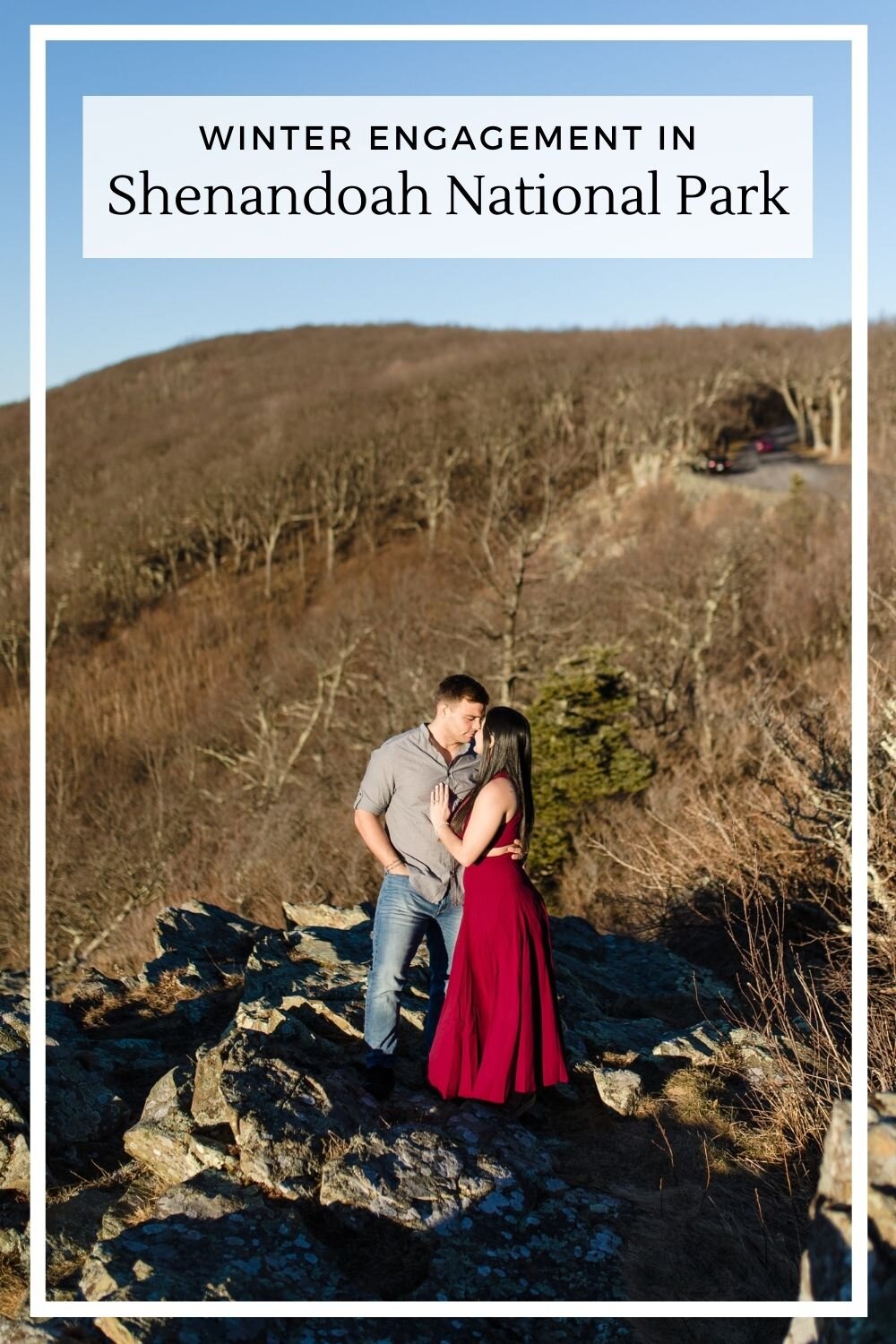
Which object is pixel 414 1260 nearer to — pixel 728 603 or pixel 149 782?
pixel 728 603

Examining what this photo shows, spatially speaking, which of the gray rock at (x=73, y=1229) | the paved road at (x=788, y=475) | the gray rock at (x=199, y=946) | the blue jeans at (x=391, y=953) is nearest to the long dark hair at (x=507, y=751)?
the blue jeans at (x=391, y=953)

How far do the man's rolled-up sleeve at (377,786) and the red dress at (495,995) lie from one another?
1.81 ft

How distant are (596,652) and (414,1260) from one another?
20837 millimetres

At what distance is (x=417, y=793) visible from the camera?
238 inches

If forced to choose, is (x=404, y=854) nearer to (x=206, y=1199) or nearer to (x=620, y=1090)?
(x=620, y=1090)

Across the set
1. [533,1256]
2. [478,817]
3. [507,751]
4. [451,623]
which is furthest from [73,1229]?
[451,623]

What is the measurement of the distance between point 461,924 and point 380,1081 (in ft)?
2.98

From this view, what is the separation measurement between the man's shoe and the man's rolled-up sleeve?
131 centimetres

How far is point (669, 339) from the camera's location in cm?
8494

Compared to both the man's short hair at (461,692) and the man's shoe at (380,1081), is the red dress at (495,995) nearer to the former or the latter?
the man's shoe at (380,1081)

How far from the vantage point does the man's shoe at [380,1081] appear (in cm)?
612

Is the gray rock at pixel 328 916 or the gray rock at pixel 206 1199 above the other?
the gray rock at pixel 328 916

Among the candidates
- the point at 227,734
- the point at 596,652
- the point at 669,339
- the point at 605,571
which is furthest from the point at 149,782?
the point at 669,339

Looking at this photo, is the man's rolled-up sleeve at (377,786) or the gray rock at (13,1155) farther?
the gray rock at (13,1155)
